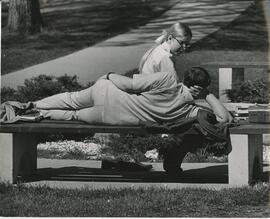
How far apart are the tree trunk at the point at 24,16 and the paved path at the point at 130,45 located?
1.84ft

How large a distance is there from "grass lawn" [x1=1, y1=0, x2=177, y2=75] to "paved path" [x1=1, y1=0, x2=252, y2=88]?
5.3 inches

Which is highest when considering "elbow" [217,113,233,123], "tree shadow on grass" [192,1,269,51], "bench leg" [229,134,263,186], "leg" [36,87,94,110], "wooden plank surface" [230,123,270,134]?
"tree shadow on grass" [192,1,269,51]

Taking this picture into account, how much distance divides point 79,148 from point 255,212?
3834mm

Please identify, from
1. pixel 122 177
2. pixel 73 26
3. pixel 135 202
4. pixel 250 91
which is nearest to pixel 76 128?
pixel 122 177

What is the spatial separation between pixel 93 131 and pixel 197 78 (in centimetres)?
105

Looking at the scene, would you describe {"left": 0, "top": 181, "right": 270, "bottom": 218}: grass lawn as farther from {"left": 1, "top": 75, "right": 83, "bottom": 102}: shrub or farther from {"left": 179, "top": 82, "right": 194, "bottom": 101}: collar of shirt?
{"left": 1, "top": 75, "right": 83, "bottom": 102}: shrub

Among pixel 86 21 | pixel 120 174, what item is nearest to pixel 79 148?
pixel 120 174

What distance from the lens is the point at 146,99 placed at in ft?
26.5

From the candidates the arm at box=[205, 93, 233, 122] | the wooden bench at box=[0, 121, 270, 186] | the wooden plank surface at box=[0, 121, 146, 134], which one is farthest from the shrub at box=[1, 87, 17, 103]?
the arm at box=[205, 93, 233, 122]

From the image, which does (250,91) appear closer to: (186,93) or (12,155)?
(186,93)

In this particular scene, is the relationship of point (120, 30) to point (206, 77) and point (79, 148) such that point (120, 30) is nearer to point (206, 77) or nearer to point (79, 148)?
point (79, 148)

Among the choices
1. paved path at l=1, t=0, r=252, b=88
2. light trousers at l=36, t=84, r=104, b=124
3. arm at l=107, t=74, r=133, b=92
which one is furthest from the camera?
paved path at l=1, t=0, r=252, b=88

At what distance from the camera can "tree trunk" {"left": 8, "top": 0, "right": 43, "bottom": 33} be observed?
12298mm

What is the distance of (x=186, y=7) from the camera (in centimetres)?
1359
